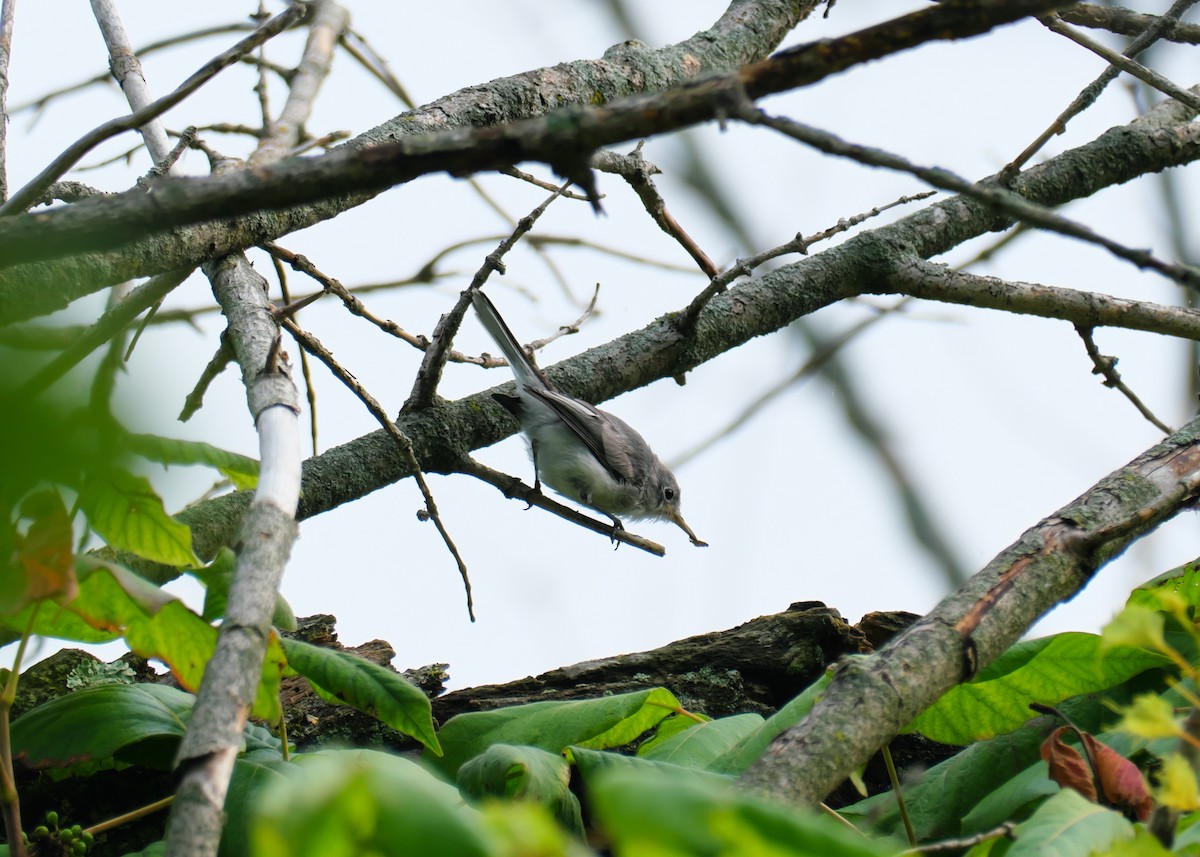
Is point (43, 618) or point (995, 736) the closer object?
point (43, 618)

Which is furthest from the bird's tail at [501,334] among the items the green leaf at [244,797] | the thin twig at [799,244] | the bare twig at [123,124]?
the green leaf at [244,797]

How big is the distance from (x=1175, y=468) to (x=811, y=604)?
1116 millimetres

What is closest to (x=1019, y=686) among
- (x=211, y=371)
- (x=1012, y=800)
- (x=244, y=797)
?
(x=1012, y=800)

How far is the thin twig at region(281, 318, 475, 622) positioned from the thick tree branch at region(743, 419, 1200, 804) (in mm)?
1185

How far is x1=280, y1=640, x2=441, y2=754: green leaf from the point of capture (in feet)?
6.14

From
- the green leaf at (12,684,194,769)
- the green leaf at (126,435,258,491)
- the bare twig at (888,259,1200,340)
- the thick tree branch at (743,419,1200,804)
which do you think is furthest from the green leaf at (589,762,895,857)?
the bare twig at (888,259,1200,340)

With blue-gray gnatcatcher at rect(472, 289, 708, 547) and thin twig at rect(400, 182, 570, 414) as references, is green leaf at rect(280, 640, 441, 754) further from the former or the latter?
blue-gray gnatcatcher at rect(472, 289, 708, 547)

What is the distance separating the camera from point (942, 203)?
13.5ft

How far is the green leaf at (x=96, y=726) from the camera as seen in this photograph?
189 cm

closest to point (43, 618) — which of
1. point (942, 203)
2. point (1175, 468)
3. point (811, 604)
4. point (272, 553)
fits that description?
point (272, 553)

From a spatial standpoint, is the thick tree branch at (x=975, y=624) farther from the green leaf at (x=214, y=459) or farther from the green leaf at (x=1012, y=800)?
the green leaf at (x=214, y=459)

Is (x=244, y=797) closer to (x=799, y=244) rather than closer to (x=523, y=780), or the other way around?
(x=523, y=780)

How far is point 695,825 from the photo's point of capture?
0.59 meters

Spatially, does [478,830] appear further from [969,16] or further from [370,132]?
[370,132]
